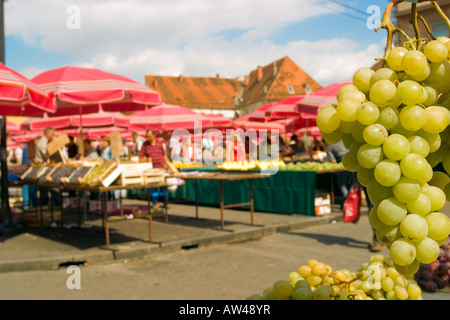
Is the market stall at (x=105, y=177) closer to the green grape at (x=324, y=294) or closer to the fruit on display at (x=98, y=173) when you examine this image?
the fruit on display at (x=98, y=173)

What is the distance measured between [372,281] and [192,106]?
237ft

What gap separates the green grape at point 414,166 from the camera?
100cm

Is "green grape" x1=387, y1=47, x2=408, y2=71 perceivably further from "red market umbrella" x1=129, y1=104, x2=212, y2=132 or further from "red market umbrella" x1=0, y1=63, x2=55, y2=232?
"red market umbrella" x1=129, y1=104, x2=212, y2=132

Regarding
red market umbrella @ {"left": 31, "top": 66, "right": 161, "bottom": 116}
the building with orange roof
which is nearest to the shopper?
red market umbrella @ {"left": 31, "top": 66, "right": 161, "bottom": 116}

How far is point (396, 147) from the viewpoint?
1.01 meters

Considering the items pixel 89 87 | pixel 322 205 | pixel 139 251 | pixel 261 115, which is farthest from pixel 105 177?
pixel 261 115

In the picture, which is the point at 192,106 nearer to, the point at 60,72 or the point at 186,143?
the point at 186,143

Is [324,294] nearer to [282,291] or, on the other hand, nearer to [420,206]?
[282,291]

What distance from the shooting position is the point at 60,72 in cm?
962

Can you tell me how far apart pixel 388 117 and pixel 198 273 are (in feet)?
20.1

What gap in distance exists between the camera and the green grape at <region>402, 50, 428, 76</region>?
3.21 feet

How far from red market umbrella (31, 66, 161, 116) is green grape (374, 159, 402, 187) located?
28.1 ft
